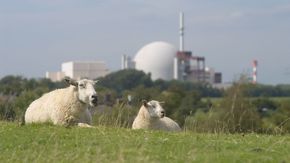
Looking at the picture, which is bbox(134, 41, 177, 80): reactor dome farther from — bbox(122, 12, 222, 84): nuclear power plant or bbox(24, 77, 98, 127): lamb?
bbox(24, 77, 98, 127): lamb

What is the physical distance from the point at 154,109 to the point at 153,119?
292 mm

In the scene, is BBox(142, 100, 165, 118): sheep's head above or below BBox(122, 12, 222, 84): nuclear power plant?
below

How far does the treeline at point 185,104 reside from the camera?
64.4 feet

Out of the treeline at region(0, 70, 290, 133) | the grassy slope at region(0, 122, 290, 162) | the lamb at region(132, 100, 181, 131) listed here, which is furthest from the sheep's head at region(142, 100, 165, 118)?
the grassy slope at region(0, 122, 290, 162)

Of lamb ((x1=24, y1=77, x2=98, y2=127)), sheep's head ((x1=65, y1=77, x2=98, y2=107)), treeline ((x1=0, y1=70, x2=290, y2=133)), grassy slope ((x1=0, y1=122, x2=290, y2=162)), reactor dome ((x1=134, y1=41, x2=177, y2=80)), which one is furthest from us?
reactor dome ((x1=134, y1=41, x2=177, y2=80))

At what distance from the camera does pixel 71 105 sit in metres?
16.0

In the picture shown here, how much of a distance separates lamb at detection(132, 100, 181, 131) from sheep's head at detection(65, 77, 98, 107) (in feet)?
9.82

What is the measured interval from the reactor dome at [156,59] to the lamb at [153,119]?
137513 millimetres

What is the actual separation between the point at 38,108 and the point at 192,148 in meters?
7.56

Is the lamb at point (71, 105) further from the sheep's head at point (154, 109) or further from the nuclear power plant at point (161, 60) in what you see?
the nuclear power plant at point (161, 60)

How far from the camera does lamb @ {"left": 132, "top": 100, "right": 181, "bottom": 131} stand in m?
18.8

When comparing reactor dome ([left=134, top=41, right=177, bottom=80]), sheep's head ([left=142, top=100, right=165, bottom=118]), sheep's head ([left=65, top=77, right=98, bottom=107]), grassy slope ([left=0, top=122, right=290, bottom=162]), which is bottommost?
grassy slope ([left=0, top=122, right=290, bottom=162])

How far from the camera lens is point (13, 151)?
10062 millimetres

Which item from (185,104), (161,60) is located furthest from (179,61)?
(185,104)
